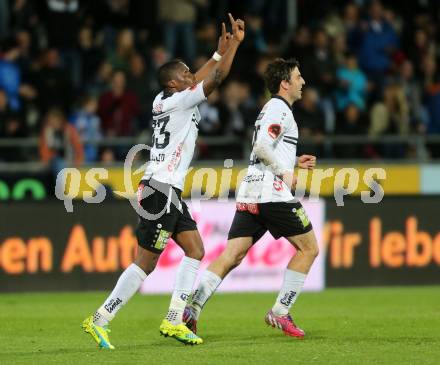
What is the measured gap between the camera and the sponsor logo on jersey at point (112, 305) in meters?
9.64

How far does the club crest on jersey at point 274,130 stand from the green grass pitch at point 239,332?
1765 mm

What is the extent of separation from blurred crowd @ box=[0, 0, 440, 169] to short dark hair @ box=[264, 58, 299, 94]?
7.81m

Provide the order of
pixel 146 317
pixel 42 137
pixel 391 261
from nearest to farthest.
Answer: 1. pixel 146 317
2. pixel 391 261
3. pixel 42 137

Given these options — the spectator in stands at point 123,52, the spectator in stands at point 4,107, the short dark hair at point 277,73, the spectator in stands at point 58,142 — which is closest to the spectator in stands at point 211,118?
the spectator in stands at point 123,52

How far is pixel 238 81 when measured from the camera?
764 inches

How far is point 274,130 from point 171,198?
113 centimetres

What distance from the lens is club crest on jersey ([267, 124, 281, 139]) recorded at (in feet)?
33.7

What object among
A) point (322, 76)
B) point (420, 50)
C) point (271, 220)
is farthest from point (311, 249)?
point (420, 50)

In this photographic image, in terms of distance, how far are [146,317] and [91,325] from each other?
10.00ft

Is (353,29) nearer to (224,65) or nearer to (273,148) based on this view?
(273,148)

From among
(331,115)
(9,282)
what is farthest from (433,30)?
(9,282)

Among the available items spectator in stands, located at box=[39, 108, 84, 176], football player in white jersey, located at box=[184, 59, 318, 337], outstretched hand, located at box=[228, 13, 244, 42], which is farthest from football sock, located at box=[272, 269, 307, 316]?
spectator in stands, located at box=[39, 108, 84, 176]

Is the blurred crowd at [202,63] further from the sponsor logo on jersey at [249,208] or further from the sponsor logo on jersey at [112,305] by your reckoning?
the sponsor logo on jersey at [112,305]

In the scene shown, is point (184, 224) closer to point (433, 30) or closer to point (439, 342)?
point (439, 342)
